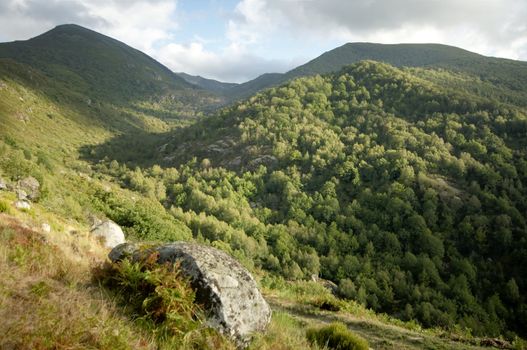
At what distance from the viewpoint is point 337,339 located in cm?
724

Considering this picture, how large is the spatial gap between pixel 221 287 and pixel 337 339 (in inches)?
112

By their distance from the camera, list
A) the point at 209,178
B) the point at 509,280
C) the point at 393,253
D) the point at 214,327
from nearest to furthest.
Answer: the point at 214,327, the point at 509,280, the point at 393,253, the point at 209,178

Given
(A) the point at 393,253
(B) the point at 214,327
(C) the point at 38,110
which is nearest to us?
(B) the point at 214,327

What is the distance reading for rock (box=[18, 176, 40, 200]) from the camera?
2748cm

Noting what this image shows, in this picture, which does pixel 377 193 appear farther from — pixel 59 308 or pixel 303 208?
pixel 59 308

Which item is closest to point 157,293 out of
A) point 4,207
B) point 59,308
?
point 59,308

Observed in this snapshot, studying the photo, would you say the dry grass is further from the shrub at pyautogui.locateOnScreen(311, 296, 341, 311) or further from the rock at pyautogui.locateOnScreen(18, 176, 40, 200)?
the rock at pyautogui.locateOnScreen(18, 176, 40, 200)

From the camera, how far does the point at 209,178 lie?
94938mm

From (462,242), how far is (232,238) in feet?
147

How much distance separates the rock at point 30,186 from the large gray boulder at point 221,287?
25105 mm

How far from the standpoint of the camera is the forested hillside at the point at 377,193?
57.9m

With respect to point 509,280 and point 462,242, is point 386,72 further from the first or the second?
point 509,280

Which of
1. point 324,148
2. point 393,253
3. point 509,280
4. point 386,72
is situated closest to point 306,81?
point 386,72

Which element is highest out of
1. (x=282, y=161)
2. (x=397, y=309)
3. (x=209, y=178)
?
(x=282, y=161)
